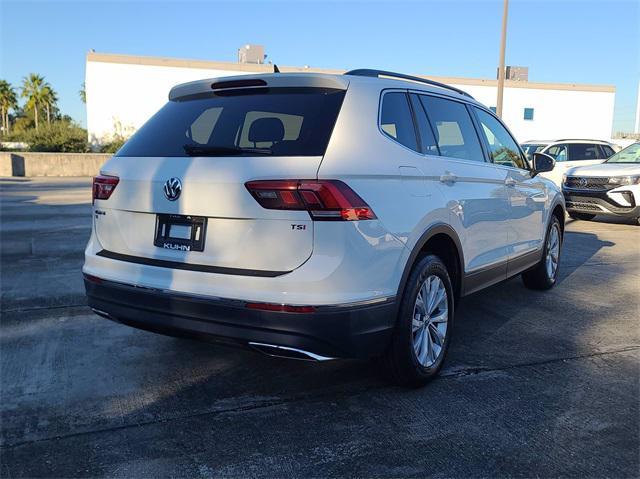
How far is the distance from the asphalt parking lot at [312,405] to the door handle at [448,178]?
127cm

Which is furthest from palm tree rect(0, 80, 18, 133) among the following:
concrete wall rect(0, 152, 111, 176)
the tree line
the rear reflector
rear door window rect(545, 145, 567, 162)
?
the rear reflector

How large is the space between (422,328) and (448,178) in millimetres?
1002

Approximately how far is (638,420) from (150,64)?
36031 millimetres

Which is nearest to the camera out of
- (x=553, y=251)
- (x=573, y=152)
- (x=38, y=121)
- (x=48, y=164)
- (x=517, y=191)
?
(x=517, y=191)

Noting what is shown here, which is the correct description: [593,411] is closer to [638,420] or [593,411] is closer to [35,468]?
[638,420]

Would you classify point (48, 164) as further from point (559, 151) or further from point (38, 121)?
point (38, 121)

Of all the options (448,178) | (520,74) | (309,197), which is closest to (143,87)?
(520,74)

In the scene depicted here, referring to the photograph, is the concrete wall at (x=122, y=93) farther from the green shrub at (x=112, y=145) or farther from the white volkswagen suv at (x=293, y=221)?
the white volkswagen suv at (x=293, y=221)

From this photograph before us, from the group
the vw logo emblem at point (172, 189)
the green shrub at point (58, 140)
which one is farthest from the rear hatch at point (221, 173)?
the green shrub at point (58, 140)

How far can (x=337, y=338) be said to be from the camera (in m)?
2.93

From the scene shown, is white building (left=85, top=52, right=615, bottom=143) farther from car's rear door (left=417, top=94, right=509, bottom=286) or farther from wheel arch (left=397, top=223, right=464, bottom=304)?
wheel arch (left=397, top=223, right=464, bottom=304)

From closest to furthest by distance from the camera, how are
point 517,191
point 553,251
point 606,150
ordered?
point 517,191, point 553,251, point 606,150

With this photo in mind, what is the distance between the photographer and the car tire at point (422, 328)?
131 inches

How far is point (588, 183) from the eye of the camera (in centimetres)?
1157
